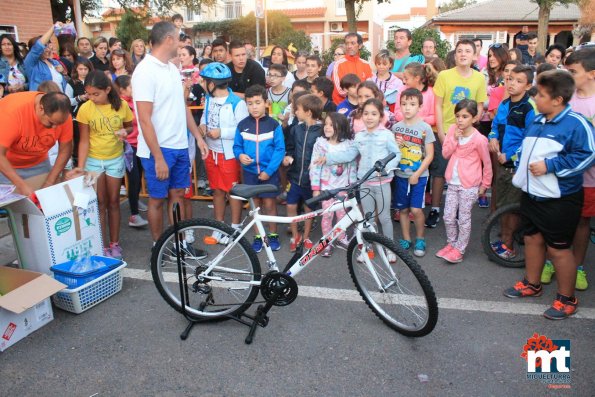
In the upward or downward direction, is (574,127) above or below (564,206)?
above

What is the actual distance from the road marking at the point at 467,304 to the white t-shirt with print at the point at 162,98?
46.6 inches

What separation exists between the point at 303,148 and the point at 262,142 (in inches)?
16.0

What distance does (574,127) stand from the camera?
339 centimetres

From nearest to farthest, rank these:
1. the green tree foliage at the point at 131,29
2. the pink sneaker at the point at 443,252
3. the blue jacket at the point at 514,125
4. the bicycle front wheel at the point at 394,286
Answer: the bicycle front wheel at the point at 394,286 → the blue jacket at the point at 514,125 → the pink sneaker at the point at 443,252 → the green tree foliage at the point at 131,29

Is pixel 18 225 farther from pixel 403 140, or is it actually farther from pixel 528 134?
pixel 528 134

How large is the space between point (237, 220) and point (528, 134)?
2905mm

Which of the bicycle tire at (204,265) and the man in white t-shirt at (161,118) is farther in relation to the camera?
the man in white t-shirt at (161,118)

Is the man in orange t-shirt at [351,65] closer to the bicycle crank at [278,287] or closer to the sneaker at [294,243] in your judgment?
the sneaker at [294,243]

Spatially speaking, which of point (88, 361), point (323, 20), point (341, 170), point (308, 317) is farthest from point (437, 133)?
point (323, 20)

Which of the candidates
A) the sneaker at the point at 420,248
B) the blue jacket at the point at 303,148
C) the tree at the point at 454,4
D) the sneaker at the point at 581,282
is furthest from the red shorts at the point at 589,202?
the tree at the point at 454,4

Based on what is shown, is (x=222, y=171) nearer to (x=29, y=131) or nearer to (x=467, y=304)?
(x=29, y=131)

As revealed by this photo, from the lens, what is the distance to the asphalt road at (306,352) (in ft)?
9.86

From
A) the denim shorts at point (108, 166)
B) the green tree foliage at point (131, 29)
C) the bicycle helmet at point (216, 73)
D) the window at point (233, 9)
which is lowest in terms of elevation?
the denim shorts at point (108, 166)

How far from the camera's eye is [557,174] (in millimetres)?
3439
